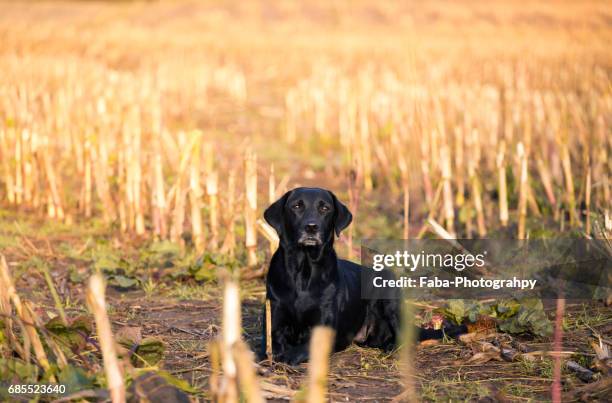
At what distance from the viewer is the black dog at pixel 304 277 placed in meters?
5.26

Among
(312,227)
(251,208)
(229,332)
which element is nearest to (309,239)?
(312,227)

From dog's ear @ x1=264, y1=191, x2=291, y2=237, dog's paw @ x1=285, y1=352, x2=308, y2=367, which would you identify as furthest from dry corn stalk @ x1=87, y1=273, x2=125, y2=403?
dog's ear @ x1=264, y1=191, x2=291, y2=237

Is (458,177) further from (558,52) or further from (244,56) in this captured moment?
(244,56)

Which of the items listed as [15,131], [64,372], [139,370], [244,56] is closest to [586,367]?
[139,370]

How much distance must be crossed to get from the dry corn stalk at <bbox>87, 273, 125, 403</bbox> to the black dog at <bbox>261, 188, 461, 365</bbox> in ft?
5.60

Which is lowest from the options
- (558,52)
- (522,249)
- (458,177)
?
(522,249)

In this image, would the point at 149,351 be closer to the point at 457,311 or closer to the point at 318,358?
the point at 457,311

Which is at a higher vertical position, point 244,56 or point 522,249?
point 244,56

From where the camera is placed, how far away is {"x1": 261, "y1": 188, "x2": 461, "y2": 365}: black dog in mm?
5258

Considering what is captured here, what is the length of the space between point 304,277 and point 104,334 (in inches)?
82.1

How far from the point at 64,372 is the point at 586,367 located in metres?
2.88

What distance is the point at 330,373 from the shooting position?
5.00m

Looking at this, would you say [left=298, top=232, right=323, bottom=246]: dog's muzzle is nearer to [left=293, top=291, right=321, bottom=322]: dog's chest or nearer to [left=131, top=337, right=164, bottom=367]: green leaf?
[left=293, top=291, right=321, bottom=322]: dog's chest

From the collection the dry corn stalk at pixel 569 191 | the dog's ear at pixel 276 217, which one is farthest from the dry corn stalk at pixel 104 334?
the dry corn stalk at pixel 569 191
